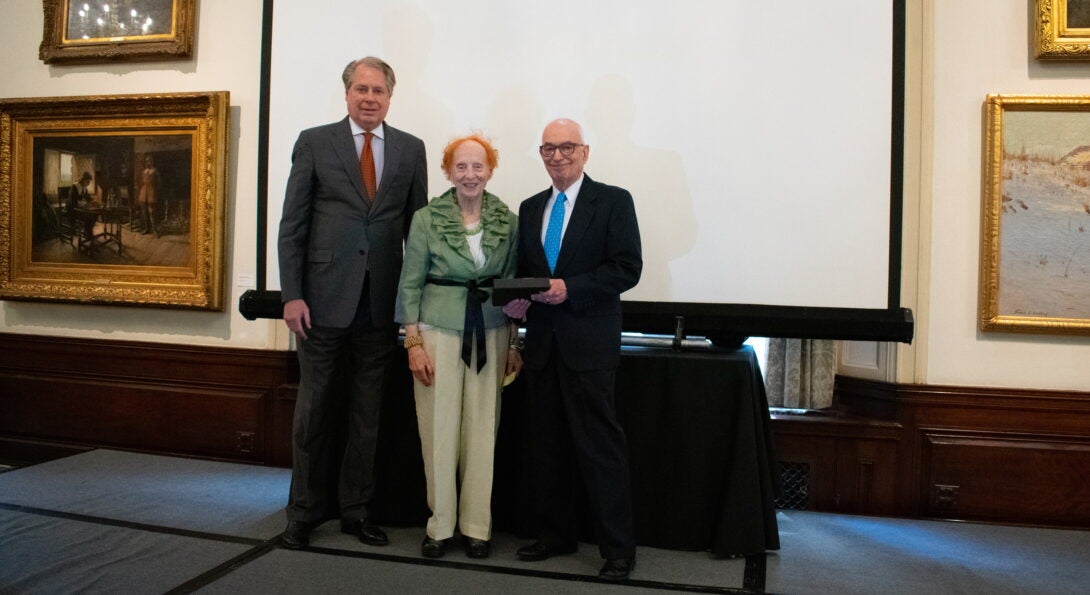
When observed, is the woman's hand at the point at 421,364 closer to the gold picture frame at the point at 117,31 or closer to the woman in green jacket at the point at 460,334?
the woman in green jacket at the point at 460,334

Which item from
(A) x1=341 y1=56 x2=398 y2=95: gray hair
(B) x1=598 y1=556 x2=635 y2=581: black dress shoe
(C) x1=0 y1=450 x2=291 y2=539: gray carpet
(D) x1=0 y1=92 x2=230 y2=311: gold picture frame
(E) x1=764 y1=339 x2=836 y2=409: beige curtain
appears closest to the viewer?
(B) x1=598 y1=556 x2=635 y2=581: black dress shoe

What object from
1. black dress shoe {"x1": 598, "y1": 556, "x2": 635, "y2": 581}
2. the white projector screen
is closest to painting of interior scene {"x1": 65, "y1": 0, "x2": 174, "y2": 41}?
the white projector screen

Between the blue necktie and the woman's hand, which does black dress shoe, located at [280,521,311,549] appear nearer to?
the woman's hand

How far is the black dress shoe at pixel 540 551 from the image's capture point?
2.96 metres

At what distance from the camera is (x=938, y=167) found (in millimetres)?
3807

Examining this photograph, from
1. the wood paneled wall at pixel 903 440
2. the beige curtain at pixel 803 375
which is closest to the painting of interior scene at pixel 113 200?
the wood paneled wall at pixel 903 440

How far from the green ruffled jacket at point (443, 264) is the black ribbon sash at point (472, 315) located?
0.02 meters

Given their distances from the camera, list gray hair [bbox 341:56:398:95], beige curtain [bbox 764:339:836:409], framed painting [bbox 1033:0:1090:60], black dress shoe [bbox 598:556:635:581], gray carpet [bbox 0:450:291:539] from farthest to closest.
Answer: beige curtain [bbox 764:339:836:409] → framed painting [bbox 1033:0:1090:60] → gray carpet [bbox 0:450:291:539] → gray hair [bbox 341:56:398:95] → black dress shoe [bbox 598:556:635:581]

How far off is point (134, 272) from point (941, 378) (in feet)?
15.0

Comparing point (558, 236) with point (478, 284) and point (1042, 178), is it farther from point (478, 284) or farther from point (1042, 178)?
point (1042, 178)

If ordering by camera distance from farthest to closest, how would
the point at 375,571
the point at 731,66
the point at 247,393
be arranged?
the point at 247,393 → the point at 731,66 → the point at 375,571

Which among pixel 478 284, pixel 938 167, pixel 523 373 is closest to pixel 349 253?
pixel 478 284

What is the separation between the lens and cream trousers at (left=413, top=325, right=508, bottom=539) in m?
2.92

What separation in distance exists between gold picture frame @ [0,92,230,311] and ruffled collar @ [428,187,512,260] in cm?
220
